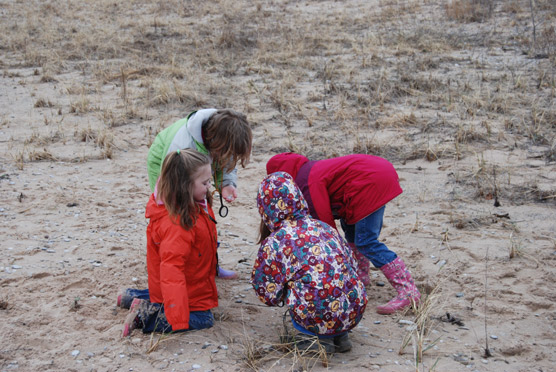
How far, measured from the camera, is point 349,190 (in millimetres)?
3467

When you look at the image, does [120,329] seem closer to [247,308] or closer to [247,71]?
[247,308]

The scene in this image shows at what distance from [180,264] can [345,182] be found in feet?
3.64

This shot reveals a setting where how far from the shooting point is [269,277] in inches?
121

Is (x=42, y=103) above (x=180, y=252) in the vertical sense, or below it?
above

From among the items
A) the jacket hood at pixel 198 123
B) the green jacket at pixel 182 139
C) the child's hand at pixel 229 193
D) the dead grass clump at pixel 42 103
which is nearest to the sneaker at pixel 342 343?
the child's hand at pixel 229 193

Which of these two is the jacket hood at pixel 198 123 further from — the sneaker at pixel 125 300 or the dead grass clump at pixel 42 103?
the dead grass clump at pixel 42 103

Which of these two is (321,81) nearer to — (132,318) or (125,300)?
(125,300)

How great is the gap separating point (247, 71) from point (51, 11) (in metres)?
7.48

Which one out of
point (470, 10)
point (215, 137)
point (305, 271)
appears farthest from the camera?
point (470, 10)

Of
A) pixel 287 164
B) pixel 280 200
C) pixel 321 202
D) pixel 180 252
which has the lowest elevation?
pixel 180 252

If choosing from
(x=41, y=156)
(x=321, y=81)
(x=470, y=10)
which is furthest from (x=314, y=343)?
(x=470, y=10)

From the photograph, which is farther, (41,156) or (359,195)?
Answer: (41,156)

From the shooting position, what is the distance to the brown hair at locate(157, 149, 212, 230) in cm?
308

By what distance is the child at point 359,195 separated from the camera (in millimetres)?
3424
